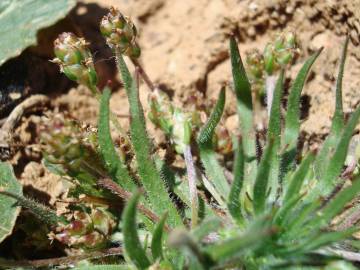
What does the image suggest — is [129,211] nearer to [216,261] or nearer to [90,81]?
[216,261]

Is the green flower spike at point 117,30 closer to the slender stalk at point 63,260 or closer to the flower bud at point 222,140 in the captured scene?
the flower bud at point 222,140

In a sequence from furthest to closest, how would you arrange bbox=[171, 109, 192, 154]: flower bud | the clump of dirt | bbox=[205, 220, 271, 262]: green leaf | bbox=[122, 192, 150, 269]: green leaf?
the clump of dirt → bbox=[171, 109, 192, 154]: flower bud → bbox=[122, 192, 150, 269]: green leaf → bbox=[205, 220, 271, 262]: green leaf

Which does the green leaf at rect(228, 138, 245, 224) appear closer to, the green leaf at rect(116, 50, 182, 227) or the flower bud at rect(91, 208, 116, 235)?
the green leaf at rect(116, 50, 182, 227)

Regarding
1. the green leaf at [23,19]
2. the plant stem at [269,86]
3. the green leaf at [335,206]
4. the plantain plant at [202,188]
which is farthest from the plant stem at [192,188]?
the green leaf at [23,19]

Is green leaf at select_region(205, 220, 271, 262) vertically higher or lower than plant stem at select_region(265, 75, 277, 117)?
lower

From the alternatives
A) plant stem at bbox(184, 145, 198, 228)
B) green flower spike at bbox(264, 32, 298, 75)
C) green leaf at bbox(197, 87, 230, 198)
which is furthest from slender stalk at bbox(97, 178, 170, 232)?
green flower spike at bbox(264, 32, 298, 75)

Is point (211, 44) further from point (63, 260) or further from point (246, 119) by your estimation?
point (63, 260)

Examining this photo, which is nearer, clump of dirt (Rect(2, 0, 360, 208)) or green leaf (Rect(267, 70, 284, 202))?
green leaf (Rect(267, 70, 284, 202))
